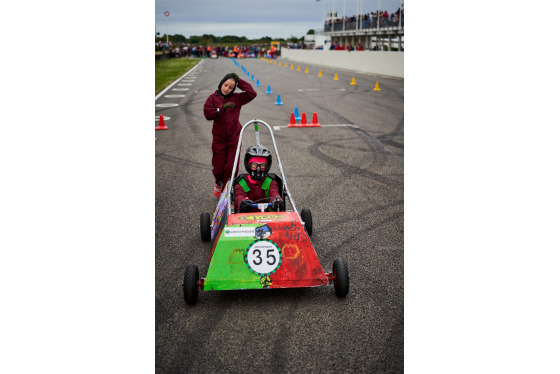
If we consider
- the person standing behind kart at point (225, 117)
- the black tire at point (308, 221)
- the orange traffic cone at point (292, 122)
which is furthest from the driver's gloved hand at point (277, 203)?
the orange traffic cone at point (292, 122)

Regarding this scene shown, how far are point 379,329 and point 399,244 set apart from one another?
72.8 inches

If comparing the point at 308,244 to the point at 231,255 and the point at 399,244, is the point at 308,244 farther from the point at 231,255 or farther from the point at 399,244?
the point at 399,244

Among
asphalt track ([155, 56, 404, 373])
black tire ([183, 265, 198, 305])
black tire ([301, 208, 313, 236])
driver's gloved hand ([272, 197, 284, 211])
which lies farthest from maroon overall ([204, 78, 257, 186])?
black tire ([183, 265, 198, 305])

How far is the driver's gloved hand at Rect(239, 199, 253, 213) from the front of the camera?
521 cm

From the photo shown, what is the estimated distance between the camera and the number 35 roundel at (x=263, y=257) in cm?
448

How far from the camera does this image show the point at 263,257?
4.51 meters

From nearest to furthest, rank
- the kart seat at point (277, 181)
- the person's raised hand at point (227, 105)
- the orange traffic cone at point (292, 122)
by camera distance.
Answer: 1. the kart seat at point (277, 181)
2. the person's raised hand at point (227, 105)
3. the orange traffic cone at point (292, 122)

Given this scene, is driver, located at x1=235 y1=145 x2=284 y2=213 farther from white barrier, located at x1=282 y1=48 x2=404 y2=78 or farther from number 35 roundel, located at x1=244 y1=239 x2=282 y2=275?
white barrier, located at x1=282 y1=48 x2=404 y2=78

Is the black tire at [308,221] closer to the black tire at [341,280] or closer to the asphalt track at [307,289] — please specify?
the asphalt track at [307,289]

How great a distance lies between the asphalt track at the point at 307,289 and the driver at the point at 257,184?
0.69 m

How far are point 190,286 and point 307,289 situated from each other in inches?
41.3

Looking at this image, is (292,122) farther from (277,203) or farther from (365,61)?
(365,61)

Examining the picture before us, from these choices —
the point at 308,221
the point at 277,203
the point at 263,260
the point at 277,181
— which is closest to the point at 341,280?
the point at 263,260

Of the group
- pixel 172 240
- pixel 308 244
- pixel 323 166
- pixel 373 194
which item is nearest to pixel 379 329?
pixel 308 244
